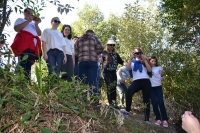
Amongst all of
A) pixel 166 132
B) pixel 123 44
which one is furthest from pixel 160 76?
pixel 123 44

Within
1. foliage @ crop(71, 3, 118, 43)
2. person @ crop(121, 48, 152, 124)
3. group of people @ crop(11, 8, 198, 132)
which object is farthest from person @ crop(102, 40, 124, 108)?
foliage @ crop(71, 3, 118, 43)

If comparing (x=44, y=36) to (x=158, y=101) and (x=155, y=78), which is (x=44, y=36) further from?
(x=158, y=101)

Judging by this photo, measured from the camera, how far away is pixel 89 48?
18.1ft

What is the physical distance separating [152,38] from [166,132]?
5.96m

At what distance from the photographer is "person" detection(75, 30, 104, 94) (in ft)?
17.5

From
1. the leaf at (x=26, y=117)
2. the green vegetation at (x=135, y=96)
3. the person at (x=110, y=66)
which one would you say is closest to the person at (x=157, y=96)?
the green vegetation at (x=135, y=96)

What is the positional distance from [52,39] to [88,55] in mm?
734

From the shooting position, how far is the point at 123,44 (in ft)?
39.5

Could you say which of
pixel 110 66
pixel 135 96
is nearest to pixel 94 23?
pixel 135 96

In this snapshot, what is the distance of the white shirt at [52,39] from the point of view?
5270 mm

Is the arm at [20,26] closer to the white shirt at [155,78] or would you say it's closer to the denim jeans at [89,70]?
the denim jeans at [89,70]

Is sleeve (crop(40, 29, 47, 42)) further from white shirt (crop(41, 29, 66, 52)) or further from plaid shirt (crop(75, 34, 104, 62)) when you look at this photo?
plaid shirt (crop(75, 34, 104, 62))

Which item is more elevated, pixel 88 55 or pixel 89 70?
pixel 88 55

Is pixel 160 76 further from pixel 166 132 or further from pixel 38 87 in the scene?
pixel 38 87
